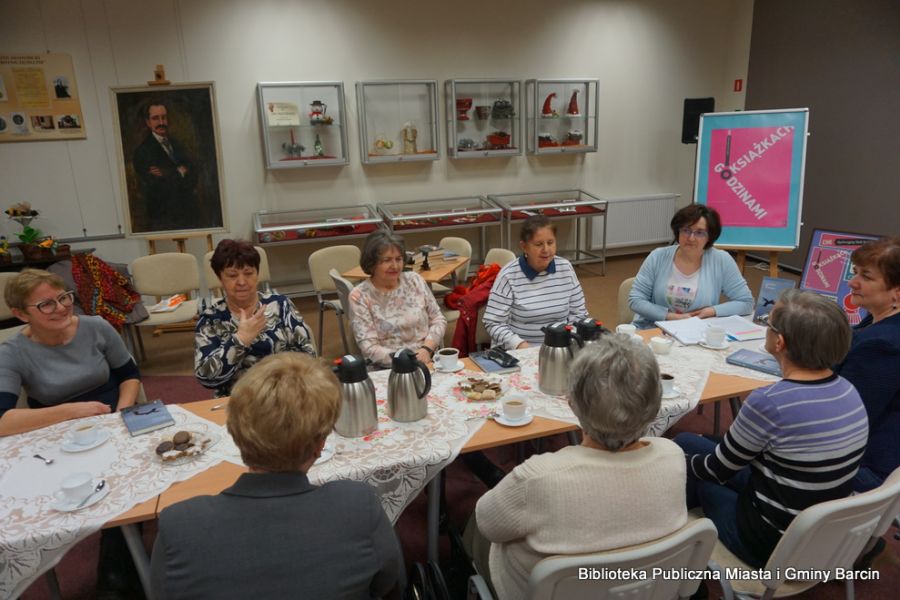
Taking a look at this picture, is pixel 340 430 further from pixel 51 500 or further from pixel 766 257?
pixel 766 257

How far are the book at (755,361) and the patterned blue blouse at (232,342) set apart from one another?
5.76 ft

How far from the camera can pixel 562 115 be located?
653 cm

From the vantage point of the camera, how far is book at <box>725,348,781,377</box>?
7.24ft

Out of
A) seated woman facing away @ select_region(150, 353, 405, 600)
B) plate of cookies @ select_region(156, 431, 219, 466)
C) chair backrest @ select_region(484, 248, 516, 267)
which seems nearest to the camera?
seated woman facing away @ select_region(150, 353, 405, 600)

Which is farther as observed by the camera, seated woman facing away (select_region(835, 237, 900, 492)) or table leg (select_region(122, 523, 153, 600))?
seated woman facing away (select_region(835, 237, 900, 492))

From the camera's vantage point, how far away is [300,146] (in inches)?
226

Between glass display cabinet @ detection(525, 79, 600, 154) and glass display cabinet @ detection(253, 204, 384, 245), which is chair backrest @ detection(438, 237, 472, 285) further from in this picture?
glass display cabinet @ detection(525, 79, 600, 154)

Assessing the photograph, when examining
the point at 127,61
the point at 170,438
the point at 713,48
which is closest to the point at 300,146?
the point at 127,61

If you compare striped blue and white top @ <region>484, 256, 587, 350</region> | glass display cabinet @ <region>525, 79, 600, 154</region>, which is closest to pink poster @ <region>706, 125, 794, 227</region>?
glass display cabinet @ <region>525, 79, 600, 154</region>

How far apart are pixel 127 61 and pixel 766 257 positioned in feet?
22.7

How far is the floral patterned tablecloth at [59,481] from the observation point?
1.38m

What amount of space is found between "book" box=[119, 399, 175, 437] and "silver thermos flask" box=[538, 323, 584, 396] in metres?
1.27

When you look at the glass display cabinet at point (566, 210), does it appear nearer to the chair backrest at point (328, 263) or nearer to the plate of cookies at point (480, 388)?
the chair backrest at point (328, 263)

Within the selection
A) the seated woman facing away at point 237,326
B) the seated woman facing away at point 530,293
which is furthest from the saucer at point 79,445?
the seated woman facing away at point 530,293
